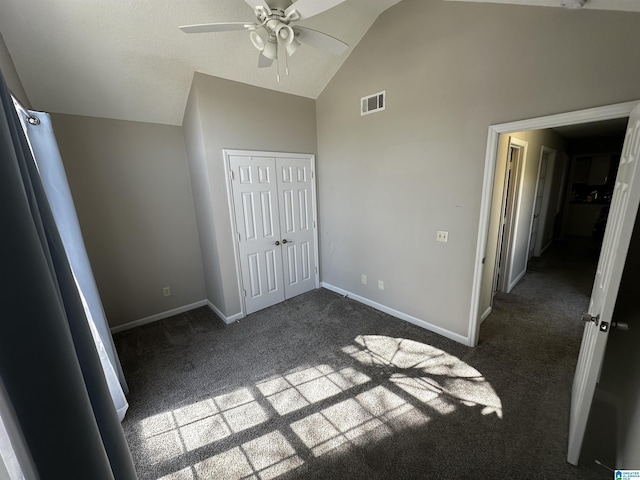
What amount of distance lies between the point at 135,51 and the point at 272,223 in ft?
7.07

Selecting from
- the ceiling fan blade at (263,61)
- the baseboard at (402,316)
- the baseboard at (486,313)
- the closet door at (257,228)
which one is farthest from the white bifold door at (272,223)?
the baseboard at (486,313)

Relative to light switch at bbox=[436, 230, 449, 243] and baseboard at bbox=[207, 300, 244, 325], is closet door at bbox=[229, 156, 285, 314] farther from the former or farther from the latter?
light switch at bbox=[436, 230, 449, 243]

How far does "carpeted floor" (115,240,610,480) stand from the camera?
61.2 inches

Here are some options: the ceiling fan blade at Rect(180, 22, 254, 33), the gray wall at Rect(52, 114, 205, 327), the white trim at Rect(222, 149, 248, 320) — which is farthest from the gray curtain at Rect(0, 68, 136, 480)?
the gray wall at Rect(52, 114, 205, 327)

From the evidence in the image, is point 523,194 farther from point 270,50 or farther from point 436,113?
point 270,50

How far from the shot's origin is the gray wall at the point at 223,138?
9.09 ft

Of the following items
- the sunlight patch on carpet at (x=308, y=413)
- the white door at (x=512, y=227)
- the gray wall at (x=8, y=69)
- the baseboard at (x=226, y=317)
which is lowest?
the sunlight patch on carpet at (x=308, y=413)

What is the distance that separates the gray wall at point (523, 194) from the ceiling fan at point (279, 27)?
1841mm

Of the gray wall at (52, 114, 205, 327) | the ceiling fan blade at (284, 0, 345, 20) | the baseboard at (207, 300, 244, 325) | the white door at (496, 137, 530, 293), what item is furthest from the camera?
the white door at (496, 137, 530, 293)

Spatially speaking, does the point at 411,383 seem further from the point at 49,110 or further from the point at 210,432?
the point at 49,110

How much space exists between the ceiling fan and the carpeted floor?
2676 mm

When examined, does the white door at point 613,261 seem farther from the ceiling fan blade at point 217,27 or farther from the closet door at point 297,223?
the closet door at point 297,223

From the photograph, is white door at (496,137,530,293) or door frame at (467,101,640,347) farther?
white door at (496,137,530,293)

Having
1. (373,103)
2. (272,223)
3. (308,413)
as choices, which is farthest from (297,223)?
(308,413)
